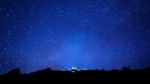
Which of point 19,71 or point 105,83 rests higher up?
point 19,71

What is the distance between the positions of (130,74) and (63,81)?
4460mm

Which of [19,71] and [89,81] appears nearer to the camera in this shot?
[89,81]

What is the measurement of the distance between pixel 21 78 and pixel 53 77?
274 centimetres

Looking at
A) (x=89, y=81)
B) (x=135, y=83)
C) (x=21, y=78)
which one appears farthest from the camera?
(x=21, y=78)

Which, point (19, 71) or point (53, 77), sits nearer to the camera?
point (53, 77)

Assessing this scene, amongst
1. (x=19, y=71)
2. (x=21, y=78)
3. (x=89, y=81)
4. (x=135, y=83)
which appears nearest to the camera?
(x=135, y=83)

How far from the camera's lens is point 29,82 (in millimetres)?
16000

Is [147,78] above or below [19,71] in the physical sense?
below

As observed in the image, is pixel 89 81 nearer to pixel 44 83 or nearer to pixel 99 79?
pixel 99 79

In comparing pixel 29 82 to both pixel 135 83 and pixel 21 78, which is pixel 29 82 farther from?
pixel 135 83

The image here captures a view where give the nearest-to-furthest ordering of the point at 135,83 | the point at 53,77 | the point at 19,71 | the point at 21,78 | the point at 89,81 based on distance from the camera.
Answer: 1. the point at 135,83
2. the point at 89,81
3. the point at 53,77
4. the point at 21,78
5. the point at 19,71

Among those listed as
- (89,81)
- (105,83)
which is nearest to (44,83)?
(89,81)

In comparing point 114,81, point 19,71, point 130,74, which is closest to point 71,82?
point 114,81

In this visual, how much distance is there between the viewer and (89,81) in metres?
14.7
